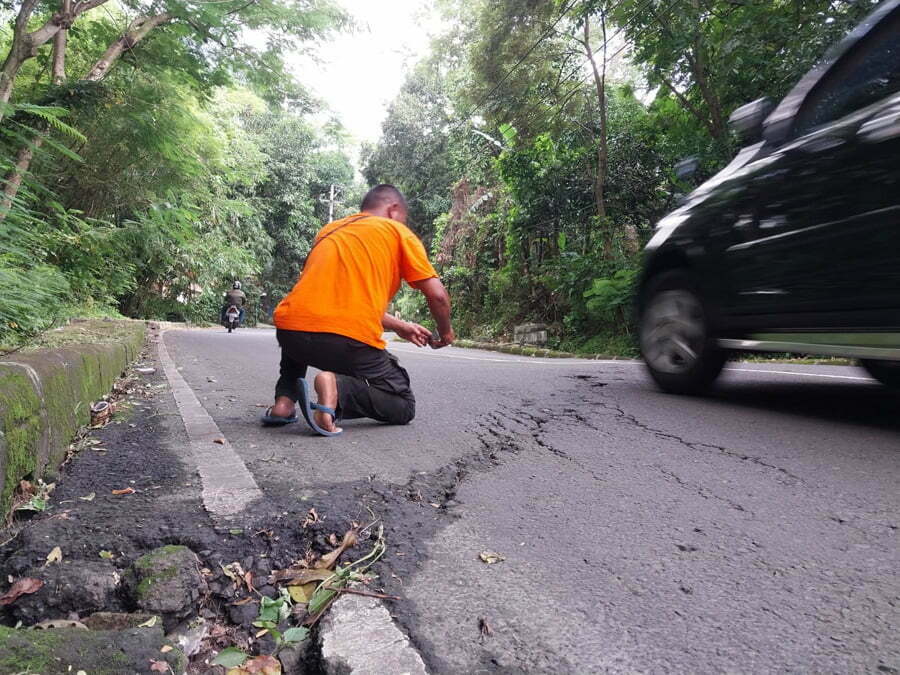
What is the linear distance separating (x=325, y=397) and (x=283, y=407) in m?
0.40

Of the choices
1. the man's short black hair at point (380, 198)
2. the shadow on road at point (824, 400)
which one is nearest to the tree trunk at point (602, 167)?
the shadow on road at point (824, 400)

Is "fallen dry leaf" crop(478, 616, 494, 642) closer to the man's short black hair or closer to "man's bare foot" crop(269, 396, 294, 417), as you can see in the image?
"man's bare foot" crop(269, 396, 294, 417)

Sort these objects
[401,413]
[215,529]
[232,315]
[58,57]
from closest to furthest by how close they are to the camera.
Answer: [215,529] < [401,413] < [58,57] < [232,315]

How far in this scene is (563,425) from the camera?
361 cm

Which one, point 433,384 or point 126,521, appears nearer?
point 126,521

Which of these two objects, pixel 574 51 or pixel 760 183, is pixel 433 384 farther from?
pixel 574 51

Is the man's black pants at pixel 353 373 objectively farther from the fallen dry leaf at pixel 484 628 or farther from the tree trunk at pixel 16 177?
the fallen dry leaf at pixel 484 628

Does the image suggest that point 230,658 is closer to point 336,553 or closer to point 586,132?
point 336,553

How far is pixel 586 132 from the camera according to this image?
1231 centimetres

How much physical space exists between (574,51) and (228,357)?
8.79 meters

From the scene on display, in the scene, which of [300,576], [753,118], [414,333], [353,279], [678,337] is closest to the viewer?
[300,576]

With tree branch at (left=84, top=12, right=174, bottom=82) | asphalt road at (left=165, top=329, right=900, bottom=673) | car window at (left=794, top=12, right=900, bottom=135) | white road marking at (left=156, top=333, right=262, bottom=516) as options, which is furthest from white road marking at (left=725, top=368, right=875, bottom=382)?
tree branch at (left=84, top=12, right=174, bottom=82)

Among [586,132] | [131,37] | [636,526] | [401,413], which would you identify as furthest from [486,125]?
[636,526]

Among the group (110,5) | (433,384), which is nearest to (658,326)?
(433,384)
